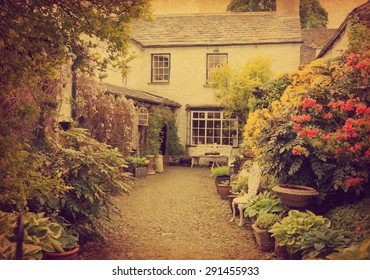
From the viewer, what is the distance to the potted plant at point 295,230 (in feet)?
11.8

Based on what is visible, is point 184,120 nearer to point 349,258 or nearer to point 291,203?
point 291,203

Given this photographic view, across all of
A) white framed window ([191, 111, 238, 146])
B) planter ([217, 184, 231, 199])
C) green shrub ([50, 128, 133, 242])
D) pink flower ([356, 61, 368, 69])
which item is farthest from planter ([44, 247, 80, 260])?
white framed window ([191, 111, 238, 146])

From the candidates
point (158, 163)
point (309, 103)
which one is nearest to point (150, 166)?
point (158, 163)

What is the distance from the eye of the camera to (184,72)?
14477mm

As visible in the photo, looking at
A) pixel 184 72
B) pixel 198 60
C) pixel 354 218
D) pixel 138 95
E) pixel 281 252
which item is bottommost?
pixel 281 252

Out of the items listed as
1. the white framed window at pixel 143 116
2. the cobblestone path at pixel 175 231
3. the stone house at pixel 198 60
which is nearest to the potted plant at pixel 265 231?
the cobblestone path at pixel 175 231

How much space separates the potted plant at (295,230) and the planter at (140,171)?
6592 millimetres

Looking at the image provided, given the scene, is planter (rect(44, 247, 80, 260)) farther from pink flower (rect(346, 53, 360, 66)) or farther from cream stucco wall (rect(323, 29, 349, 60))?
cream stucco wall (rect(323, 29, 349, 60))

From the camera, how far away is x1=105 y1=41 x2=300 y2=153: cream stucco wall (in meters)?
13.6

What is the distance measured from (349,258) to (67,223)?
3160 millimetres

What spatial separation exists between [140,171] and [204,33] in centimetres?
654

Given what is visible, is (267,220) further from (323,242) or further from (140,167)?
(140,167)

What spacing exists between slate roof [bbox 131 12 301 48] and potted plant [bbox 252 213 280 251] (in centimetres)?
897
